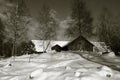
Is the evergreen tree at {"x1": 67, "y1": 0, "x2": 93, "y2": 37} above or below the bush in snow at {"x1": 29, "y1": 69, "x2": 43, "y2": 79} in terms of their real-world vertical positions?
above

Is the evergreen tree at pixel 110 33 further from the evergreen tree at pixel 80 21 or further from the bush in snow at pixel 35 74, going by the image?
the bush in snow at pixel 35 74

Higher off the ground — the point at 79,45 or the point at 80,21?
the point at 80,21

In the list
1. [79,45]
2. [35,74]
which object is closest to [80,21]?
[79,45]

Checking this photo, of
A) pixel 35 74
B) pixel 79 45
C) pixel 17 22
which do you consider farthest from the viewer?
pixel 79 45

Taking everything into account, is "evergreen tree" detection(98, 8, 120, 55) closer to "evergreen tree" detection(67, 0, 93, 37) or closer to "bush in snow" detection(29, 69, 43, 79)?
"evergreen tree" detection(67, 0, 93, 37)

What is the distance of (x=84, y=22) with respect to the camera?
2900 centimetres

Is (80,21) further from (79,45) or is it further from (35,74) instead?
(35,74)

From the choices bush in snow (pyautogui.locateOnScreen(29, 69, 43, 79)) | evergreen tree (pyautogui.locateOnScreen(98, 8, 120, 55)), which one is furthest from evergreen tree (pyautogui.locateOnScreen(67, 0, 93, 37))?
bush in snow (pyautogui.locateOnScreen(29, 69, 43, 79))

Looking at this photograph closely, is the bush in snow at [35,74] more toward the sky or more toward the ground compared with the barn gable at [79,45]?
more toward the ground

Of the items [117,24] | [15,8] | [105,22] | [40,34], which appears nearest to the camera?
[15,8]

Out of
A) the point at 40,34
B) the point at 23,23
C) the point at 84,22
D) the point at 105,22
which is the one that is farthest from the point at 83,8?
the point at 23,23

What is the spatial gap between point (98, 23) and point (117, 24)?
354 centimetres

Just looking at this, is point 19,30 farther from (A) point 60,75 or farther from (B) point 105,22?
(A) point 60,75

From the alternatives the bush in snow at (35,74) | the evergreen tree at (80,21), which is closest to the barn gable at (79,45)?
the evergreen tree at (80,21)
